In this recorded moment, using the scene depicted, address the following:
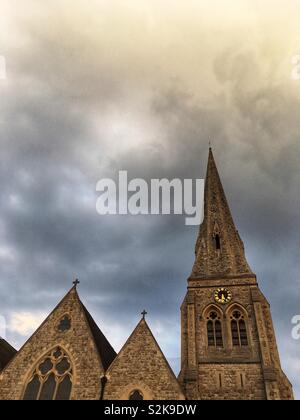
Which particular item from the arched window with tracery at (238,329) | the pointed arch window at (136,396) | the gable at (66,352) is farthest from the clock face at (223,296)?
the pointed arch window at (136,396)

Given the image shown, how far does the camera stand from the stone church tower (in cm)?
1941

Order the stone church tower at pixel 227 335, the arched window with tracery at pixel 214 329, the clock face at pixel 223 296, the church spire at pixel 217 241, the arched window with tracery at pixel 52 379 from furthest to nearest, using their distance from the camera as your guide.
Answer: the church spire at pixel 217 241 → the clock face at pixel 223 296 → the arched window with tracery at pixel 214 329 → the stone church tower at pixel 227 335 → the arched window with tracery at pixel 52 379

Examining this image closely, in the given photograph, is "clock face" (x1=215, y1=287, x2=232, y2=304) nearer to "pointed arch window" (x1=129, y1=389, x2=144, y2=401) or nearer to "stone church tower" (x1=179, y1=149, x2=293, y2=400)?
"stone church tower" (x1=179, y1=149, x2=293, y2=400)

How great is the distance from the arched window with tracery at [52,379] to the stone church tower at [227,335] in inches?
262

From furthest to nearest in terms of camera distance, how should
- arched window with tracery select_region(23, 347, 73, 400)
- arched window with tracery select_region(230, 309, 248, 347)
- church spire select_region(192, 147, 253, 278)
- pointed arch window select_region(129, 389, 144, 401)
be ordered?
church spire select_region(192, 147, 253, 278), arched window with tracery select_region(230, 309, 248, 347), arched window with tracery select_region(23, 347, 73, 400), pointed arch window select_region(129, 389, 144, 401)

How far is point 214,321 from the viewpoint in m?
23.0

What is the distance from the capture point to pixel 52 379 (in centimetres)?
1806

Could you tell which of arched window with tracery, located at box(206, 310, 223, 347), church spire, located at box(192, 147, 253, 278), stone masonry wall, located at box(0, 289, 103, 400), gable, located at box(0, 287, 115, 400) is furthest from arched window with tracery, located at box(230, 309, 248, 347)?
stone masonry wall, located at box(0, 289, 103, 400)

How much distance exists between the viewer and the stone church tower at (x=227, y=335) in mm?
19406

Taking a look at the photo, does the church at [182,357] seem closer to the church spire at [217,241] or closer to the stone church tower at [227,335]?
the stone church tower at [227,335]

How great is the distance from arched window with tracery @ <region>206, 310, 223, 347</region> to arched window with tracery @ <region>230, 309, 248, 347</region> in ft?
2.74

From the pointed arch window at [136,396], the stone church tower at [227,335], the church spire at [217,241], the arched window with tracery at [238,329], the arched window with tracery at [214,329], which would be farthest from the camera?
the church spire at [217,241]
